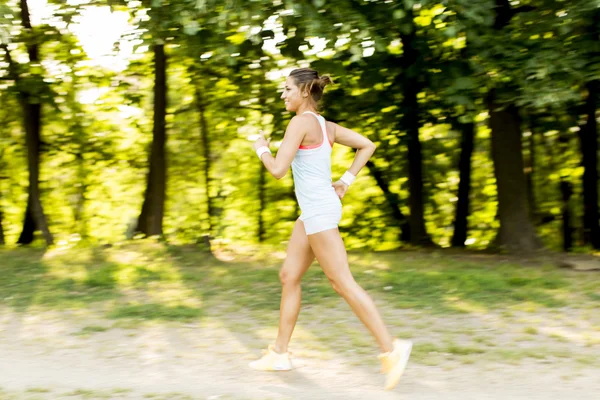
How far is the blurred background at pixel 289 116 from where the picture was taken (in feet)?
28.4

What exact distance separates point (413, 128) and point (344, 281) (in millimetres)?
8074

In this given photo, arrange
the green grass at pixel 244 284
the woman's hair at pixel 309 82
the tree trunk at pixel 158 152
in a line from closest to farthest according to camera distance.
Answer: the woman's hair at pixel 309 82, the green grass at pixel 244 284, the tree trunk at pixel 158 152

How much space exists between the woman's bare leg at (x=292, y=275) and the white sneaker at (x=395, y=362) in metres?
0.74

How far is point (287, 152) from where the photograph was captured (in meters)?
4.85

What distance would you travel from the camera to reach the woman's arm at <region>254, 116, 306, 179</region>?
4.81 meters

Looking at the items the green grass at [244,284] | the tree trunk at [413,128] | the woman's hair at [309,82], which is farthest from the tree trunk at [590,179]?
the woman's hair at [309,82]

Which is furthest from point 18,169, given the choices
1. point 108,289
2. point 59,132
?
point 108,289

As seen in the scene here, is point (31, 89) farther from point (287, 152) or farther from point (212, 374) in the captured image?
point (287, 152)

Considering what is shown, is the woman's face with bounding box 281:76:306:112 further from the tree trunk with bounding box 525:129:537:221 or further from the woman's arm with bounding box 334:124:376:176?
the tree trunk with bounding box 525:129:537:221

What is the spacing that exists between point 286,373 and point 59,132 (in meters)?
9.81

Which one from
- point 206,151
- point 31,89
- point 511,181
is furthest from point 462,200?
point 31,89

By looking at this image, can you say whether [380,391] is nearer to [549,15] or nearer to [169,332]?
[169,332]

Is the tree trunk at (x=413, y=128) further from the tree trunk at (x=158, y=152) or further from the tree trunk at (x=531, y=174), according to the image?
the tree trunk at (x=158, y=152)

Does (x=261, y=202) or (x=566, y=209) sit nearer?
(x=566, y=209)
